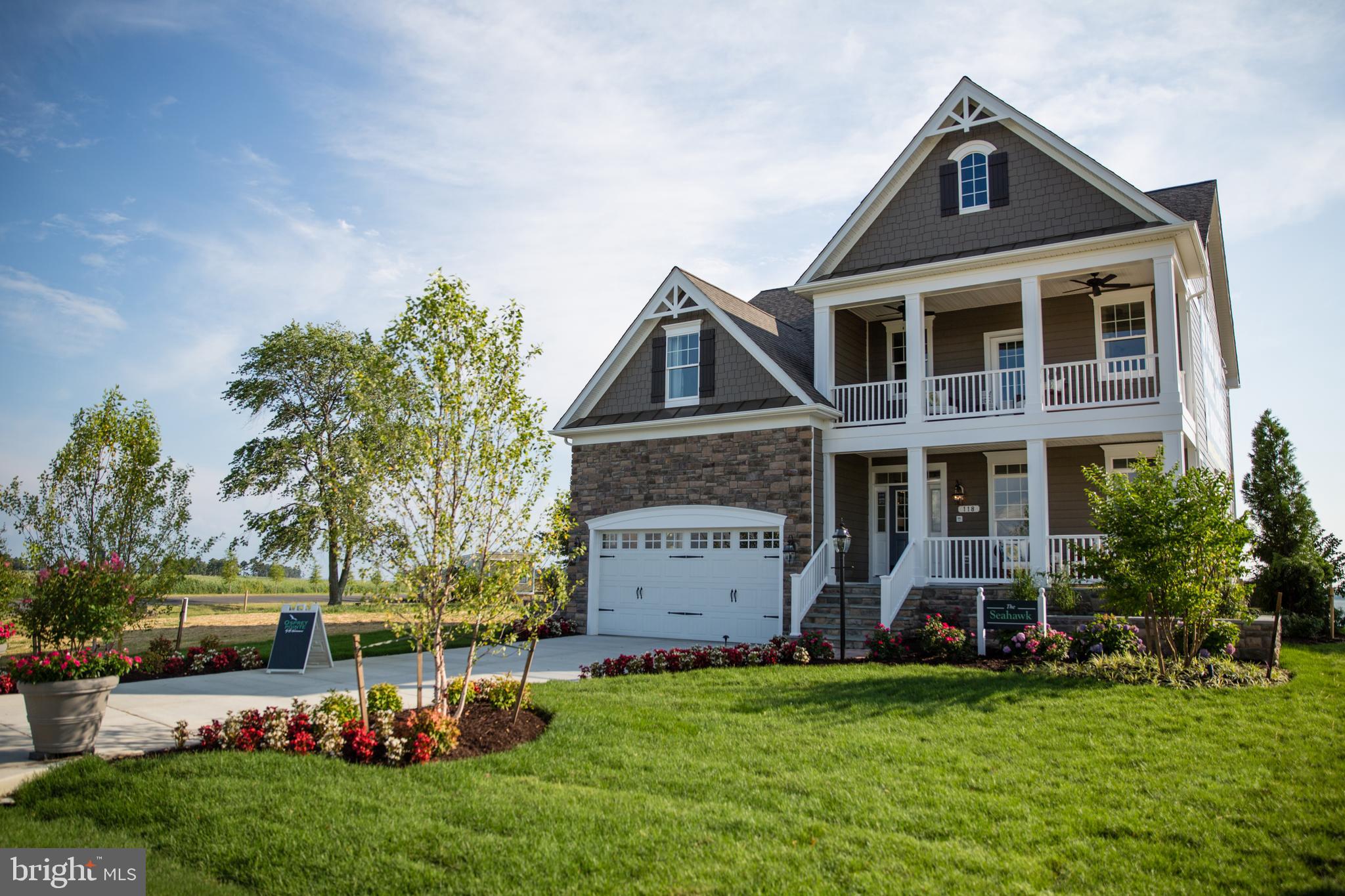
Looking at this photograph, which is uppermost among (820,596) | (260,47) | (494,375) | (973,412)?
(260,47)

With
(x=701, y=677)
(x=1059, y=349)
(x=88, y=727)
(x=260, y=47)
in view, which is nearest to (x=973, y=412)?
(x=1059, y=349)

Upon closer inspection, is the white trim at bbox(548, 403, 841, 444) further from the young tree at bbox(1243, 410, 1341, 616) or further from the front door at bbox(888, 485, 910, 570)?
the young tree at bbox(1243, 410, 1341, 616)

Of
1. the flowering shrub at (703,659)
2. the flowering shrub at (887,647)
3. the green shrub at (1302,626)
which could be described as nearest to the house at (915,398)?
the flowering shrub at (887,647)

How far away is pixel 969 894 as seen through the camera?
4.34 meters

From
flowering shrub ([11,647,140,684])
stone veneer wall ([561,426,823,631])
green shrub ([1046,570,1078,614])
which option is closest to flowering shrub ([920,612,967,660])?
green shrub ([1046,570,1078,614])

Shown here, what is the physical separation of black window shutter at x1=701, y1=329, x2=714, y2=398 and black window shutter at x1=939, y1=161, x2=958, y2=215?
521 cm

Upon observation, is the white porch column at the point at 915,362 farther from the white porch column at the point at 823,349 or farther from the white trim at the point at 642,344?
the white trim at the point at 642,344

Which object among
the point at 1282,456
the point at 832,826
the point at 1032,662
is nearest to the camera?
the point at 832,826

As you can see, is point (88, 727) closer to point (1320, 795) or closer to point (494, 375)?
point (494, 375)

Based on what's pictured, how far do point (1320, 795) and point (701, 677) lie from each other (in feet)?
21.9

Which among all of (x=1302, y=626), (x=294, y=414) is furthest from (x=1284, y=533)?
(x=294, y=414)

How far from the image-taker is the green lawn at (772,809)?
464cm

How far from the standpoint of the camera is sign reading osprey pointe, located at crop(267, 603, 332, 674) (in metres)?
12.0

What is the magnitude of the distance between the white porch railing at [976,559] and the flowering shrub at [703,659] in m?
3.55
